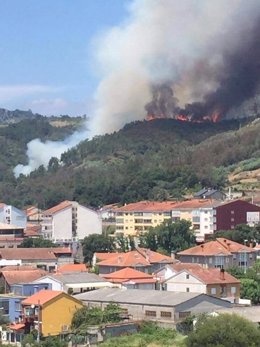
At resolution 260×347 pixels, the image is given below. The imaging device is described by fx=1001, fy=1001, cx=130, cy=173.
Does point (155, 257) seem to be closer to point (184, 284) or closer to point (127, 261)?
point (127, 261)

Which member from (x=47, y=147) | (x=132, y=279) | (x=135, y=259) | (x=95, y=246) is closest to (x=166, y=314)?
(x=132, y=279)

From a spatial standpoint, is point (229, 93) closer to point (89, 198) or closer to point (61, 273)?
point (89, 198)

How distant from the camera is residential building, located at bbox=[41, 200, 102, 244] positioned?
57.8 metres

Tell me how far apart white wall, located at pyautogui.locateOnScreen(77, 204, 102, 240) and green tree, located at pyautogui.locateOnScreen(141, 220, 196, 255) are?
984cm

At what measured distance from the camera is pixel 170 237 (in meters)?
47.5

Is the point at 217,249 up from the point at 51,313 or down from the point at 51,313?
up

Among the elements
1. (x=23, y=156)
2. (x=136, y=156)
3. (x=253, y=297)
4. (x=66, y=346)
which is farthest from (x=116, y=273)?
(x=23, y=156)

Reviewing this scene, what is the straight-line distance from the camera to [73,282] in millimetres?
34688

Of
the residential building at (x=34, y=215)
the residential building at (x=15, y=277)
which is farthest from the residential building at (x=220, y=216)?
the residential building at (x=15, y=277)

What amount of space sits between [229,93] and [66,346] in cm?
7141

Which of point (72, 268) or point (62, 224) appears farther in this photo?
point (62, 224)

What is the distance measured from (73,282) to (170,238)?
43.9 feet

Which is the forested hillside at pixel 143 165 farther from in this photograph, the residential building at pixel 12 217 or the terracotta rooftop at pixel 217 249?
the terracotta rooftop at pixel 217 249

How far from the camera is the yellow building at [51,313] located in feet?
96.8
